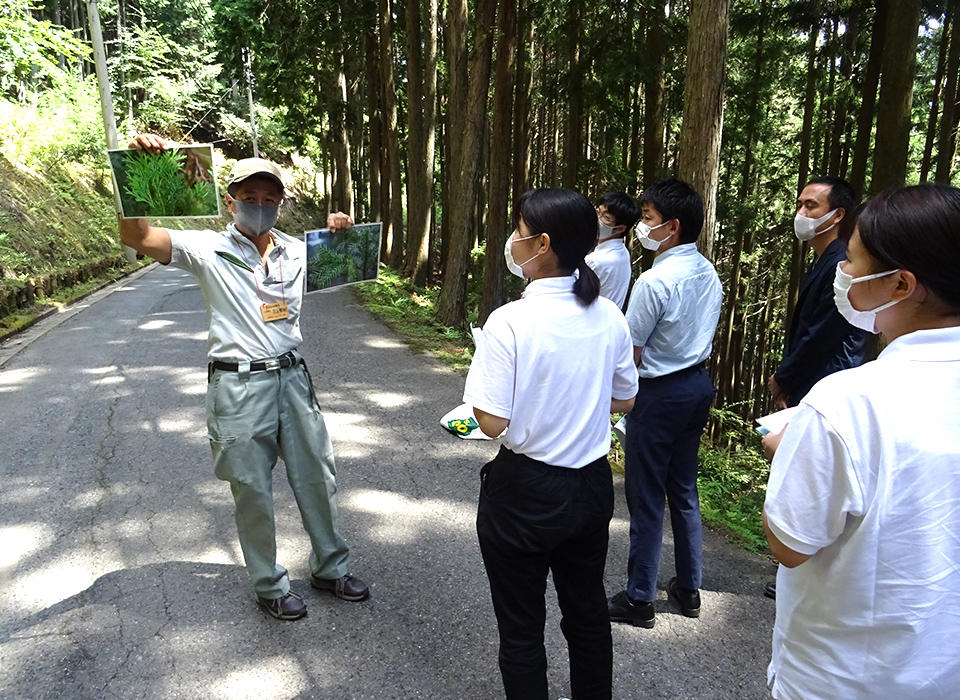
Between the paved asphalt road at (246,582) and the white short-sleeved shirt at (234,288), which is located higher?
the white short-sleeved shirt at (234,288)

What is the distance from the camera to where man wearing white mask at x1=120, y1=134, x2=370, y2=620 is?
11.2 feet

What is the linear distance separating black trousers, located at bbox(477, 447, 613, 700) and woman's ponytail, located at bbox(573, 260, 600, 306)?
62 centimetres

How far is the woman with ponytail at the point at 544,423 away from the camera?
229cm

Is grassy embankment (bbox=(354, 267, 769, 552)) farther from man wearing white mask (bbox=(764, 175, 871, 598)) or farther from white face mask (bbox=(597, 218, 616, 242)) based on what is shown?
white face mask (bbox=(597, 218, 616, 242))

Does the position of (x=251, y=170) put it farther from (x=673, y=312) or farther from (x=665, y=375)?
(x=665, y=375)

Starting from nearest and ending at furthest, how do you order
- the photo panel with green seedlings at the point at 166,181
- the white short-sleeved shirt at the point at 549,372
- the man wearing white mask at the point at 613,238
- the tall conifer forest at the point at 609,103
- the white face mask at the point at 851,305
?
the white face mask at the point at 851,305, the white short-sleeved shirt at the point at 549,372, the photo panel with green seedlings at the point at 166,181, the man wearing white mask at the point at 613,238, the tall conifer forest at the point at 609,103

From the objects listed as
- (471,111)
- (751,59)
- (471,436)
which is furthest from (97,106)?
(471,436)

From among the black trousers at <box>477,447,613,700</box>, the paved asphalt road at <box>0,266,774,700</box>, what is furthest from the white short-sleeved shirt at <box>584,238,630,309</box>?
the black trousers at <box>477,447,613,700</box>

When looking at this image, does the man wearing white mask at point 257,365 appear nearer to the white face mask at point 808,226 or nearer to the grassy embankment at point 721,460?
the white face mask at point 808,226


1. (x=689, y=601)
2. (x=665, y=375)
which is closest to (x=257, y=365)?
(x=665, y=375)

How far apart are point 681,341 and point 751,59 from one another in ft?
48.4

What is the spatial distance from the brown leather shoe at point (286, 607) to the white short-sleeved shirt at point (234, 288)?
136cm

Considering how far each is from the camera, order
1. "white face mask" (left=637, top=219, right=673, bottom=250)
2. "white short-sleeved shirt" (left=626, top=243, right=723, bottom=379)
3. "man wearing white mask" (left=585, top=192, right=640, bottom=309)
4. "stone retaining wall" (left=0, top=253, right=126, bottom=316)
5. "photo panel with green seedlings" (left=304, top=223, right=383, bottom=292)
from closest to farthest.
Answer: "white short-sleeved shirt" (left=626, top=243, right=723, bottom=379) → "white face mask" (left=637, top=219, right=673, bottom=250) → "photo panel with green seedlings" (left=304, top=223, right=383, bottom=292) → "man wearing white mask" (left=585, top=192, right=640, bottom=309) → "stone retaining wall" (left=0, top=253, right=126, bottom=316)

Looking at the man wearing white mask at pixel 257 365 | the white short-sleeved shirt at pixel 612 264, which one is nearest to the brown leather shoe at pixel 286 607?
the man wearing white mask at pixel 257 365
